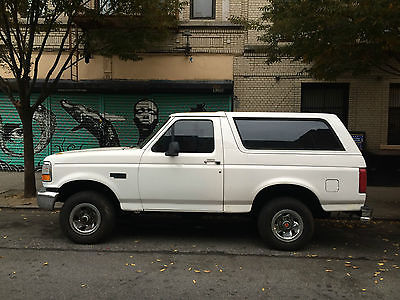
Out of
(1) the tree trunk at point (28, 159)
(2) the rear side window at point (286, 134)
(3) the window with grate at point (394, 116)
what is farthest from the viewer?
(3) the window with grate at point (394, 116)

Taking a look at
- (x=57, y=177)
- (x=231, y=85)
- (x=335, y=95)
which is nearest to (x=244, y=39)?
(x=231, y=85)

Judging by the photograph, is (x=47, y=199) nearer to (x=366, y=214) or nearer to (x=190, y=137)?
(x=190, y=137)

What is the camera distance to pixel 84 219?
18.4ft

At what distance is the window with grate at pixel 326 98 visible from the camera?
1198 cm

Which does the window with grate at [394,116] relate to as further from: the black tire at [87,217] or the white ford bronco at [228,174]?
the black tire at [87,217]

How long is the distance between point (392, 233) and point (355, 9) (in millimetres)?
3956

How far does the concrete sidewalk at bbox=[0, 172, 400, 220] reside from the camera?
8117mm

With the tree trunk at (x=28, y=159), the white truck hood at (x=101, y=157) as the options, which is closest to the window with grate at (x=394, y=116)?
the white truck hood at (x=101, y=157)

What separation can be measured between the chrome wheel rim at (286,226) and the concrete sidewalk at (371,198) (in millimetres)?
3193

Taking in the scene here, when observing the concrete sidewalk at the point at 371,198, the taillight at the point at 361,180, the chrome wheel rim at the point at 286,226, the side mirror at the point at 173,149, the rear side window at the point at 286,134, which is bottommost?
the concrete sidewalk at the point at 371,198

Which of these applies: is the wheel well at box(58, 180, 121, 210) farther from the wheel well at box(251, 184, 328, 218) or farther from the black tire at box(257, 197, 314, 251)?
the black tire at box(257, 197, 314, 251)

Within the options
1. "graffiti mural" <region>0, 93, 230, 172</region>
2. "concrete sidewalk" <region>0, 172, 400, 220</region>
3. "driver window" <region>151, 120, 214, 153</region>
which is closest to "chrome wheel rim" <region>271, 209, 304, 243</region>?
"driver window" <region>151, 120, 214, 153</region>

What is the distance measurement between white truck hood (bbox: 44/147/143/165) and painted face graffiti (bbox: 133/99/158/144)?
22.7 feet

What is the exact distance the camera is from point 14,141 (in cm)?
1291
